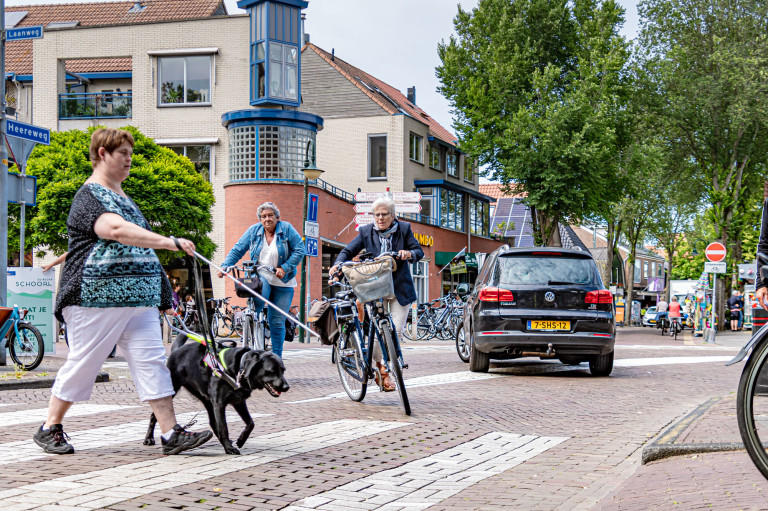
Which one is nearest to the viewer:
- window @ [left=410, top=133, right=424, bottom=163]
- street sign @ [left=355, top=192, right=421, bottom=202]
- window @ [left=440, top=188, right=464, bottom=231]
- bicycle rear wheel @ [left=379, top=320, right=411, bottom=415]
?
bicycle rear wheel @ [left=379, top=320, right=411, bottom=415]

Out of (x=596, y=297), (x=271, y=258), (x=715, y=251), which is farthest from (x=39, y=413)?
(x=715, y=251)

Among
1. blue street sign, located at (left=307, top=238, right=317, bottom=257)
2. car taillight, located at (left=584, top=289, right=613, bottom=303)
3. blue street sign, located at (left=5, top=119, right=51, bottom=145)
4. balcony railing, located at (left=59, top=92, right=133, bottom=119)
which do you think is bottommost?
car taillight, located at (left=584, top=289, right=613, bottom=303)

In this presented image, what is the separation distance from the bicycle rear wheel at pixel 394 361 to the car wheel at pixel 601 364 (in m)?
4.93

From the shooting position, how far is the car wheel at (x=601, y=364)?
11307 millimetres

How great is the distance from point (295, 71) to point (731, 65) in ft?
57.4

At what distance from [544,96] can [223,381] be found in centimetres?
2949

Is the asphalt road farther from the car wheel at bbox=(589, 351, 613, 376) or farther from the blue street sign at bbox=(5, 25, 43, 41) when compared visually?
the blue street sign at bbox=(5, 25, 43, 41)

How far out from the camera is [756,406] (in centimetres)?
378

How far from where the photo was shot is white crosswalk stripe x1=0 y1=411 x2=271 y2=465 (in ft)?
16.3

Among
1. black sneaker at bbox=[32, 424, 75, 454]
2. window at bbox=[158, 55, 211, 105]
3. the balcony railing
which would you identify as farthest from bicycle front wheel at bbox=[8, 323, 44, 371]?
the balcony railing

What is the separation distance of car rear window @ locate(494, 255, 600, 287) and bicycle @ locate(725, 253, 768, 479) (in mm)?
7045

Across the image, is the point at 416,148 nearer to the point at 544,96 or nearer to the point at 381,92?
the point at 381,92

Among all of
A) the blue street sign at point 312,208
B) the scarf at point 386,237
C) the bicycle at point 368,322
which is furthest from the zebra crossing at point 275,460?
the blue street sign at point 312,208

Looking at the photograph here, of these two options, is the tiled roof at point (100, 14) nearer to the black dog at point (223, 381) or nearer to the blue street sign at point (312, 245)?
the blue street sign at point (312, 245)
